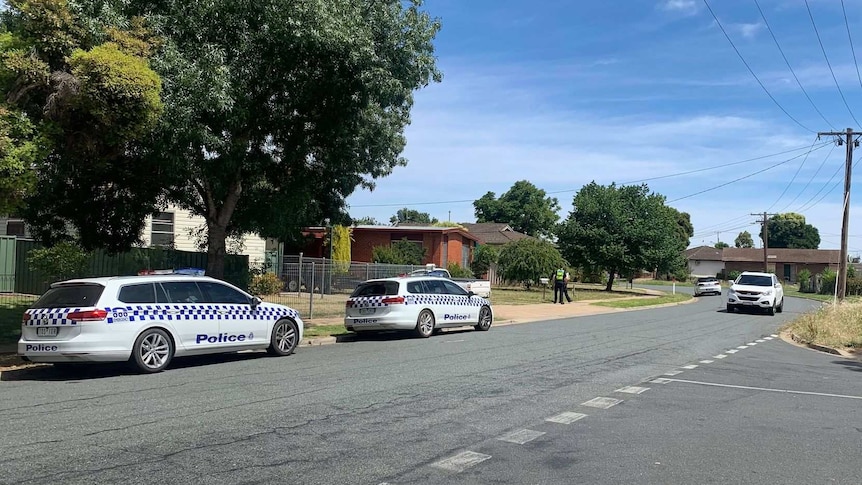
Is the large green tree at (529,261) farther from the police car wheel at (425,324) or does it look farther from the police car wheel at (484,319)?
the police car wheel at (425,324)

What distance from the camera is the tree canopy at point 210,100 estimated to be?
10906 millimetres

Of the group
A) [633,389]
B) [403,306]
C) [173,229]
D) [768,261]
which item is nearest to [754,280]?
[403,306]

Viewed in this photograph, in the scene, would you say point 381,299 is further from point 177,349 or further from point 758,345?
point 758,345

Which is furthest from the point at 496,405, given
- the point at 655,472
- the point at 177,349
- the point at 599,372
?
the point at 177,349

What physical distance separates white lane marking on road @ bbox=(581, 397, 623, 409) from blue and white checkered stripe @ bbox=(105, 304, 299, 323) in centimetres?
633

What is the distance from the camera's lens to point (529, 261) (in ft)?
140

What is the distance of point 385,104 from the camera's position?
14.8 meters

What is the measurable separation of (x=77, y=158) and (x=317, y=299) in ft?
39.5

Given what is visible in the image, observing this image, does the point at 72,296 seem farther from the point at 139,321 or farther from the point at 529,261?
the point at 529,261

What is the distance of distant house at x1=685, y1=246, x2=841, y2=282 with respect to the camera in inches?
3529

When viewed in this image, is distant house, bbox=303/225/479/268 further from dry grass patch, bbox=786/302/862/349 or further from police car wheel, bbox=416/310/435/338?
dry grass patch, bbox=786/302/862/349

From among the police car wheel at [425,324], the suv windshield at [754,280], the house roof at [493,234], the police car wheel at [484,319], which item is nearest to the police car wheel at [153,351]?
the police car wheel at [425,324]

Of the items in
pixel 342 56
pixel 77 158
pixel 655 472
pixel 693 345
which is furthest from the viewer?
pixel 693 345

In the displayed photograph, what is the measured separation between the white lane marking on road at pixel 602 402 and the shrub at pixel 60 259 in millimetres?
13189
